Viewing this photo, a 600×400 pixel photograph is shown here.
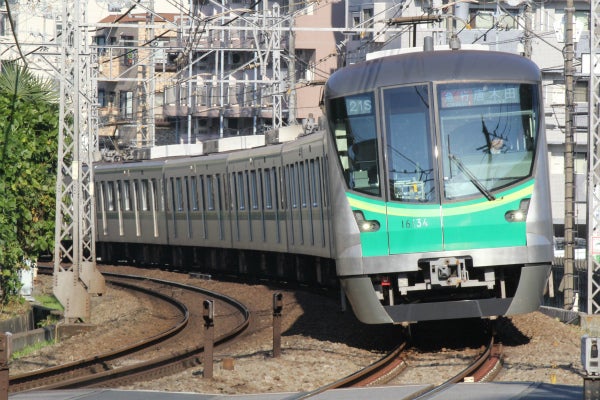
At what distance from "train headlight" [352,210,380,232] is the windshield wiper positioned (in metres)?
1.01

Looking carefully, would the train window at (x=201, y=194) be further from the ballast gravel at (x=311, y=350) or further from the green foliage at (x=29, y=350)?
the green foliage at (x=29, y=350)

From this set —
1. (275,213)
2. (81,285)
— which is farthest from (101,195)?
(81,285)

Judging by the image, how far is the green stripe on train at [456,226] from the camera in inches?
536

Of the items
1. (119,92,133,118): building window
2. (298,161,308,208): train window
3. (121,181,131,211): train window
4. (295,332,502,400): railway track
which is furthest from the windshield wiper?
(119,92,133,118): building window

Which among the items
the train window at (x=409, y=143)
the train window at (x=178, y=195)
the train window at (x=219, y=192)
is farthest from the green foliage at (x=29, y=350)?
the train window at (x=178, y=195)

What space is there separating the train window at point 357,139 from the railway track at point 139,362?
2.66 metres

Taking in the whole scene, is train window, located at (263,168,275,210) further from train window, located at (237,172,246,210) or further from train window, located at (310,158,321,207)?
train window, located at (310,158,321,207)

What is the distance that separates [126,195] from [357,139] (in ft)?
69.0

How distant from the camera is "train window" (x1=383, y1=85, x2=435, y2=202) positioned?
13797 mm

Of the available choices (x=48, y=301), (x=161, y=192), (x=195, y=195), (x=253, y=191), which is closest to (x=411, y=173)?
(x=253, y=191)

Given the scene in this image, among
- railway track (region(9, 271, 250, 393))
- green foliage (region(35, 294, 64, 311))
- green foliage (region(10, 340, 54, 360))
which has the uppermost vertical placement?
railway track (region(9, 271, 250, 393))

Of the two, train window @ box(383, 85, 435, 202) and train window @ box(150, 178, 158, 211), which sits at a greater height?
train window @ box(383, 85, 435, 202)

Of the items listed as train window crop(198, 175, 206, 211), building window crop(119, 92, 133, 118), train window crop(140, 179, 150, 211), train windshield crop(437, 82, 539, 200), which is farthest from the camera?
building window crop(119, 92, 133, 118)

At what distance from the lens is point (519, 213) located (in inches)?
538
